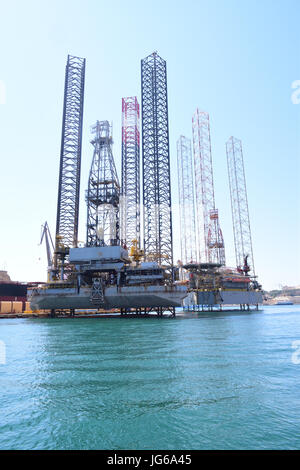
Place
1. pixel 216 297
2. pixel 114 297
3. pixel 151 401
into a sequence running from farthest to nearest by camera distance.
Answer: pixel 216 297
pixel 114 297
pixel 151 401

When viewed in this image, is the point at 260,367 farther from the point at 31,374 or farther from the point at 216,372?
the point at 31,374

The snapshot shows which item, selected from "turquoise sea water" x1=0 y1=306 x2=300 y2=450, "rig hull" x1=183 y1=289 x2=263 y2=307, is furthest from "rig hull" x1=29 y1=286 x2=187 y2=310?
"turquoise sea water" x1=0 y1=306 x2=300 y2=450

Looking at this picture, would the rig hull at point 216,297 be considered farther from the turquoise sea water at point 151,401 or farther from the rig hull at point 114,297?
the turquoise sea water at point 151,401

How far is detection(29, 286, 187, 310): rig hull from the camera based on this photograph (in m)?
41.8

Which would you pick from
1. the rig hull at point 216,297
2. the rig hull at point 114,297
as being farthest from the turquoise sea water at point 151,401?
the rig hull at point 216,297

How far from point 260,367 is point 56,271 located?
44.9 m

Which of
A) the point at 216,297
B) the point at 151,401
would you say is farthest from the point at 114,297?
the point at 151,401

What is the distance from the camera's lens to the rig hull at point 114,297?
41781mm

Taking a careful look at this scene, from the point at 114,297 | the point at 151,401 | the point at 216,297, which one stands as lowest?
the point at 151,401

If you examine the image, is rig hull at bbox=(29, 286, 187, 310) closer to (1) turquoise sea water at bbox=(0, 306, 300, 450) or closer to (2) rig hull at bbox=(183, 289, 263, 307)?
(2) rig hull at bbox=(183, 289, 263, 307)

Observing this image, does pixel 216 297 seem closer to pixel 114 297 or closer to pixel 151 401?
pixel 114 297

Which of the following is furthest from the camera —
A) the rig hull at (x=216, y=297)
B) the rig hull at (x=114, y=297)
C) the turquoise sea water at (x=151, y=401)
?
the rig hull at (x=216, y=297)

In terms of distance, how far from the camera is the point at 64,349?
1573cm

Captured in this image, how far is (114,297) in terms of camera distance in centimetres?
4303
